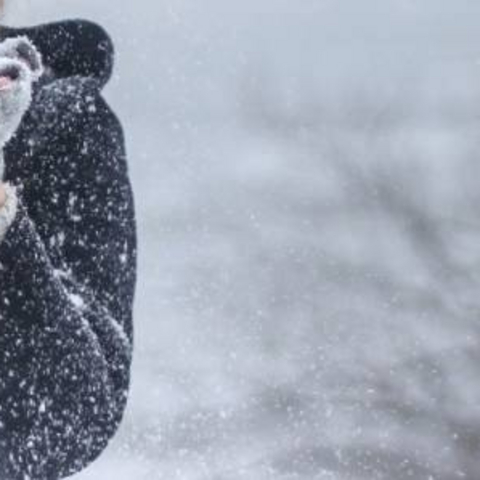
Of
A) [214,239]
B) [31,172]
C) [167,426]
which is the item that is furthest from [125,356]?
[214,239]

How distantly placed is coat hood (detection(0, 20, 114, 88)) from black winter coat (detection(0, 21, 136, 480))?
0.08 metres

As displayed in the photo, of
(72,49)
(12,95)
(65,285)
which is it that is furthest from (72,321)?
(72,49)

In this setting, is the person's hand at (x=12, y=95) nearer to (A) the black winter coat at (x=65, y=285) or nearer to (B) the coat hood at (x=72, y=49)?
(A) the black winter coat at (x=65, y=285)

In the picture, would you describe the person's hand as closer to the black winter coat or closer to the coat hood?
the black winter coat

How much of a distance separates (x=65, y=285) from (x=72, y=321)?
5 centimetres

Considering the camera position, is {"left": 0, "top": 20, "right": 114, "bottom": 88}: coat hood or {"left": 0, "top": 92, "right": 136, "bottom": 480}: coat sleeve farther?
{"left": 0, "top": 20, "right": 114, "bottom": 88}: coat hood

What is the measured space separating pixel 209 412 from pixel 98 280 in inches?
271

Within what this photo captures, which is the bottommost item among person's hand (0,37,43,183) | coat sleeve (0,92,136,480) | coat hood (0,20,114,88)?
coat sleeve (0,92,136,480)

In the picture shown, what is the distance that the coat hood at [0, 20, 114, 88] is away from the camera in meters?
1.31

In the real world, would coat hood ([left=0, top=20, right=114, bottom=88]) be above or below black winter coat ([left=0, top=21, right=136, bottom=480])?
above

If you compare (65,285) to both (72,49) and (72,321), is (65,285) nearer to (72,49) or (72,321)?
(72,321)

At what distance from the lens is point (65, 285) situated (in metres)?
1.06

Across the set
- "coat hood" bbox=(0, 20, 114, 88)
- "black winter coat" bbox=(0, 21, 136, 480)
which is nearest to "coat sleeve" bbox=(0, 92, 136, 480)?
"black winter coat" bbox=(0, 21, 136, 480)

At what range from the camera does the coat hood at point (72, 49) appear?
1.31 m
